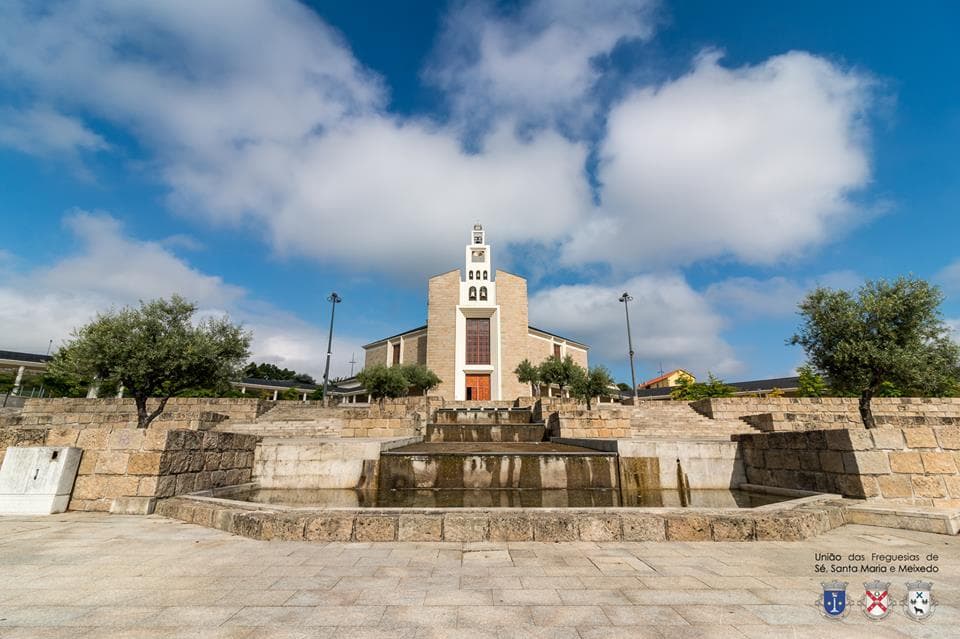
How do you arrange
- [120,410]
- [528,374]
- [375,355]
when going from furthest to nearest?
[375,355] → [528,374] → [120,410]

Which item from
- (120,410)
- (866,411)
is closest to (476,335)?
(120,410)

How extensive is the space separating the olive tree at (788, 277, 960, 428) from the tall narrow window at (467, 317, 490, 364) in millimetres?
28107

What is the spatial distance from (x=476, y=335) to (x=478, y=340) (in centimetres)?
61

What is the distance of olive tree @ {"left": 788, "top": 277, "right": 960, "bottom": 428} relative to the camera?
53.2 ft

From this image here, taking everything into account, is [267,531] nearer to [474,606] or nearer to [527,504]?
[474,606]

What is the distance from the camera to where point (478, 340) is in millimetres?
43031

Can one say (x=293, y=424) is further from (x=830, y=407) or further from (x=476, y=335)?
(x=830, y=407)

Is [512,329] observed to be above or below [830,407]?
above

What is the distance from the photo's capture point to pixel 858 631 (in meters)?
2.55

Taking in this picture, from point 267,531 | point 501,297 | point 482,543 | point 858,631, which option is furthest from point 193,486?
point 501,297

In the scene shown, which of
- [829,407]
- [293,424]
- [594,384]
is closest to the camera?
[293,424]

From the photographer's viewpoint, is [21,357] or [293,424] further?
[21,357]

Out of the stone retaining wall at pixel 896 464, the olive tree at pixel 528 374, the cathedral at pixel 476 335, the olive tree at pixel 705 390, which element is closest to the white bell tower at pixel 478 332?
the cathedral at pixel 476 335

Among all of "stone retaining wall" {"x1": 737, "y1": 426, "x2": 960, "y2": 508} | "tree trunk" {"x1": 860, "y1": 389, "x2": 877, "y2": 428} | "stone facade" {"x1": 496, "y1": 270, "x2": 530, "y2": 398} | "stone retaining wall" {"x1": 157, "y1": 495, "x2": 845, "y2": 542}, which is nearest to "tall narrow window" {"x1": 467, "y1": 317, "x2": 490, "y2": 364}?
"stone facade" {"x1": 496, "y1": 270, "x2": 530, "y2": 398}
